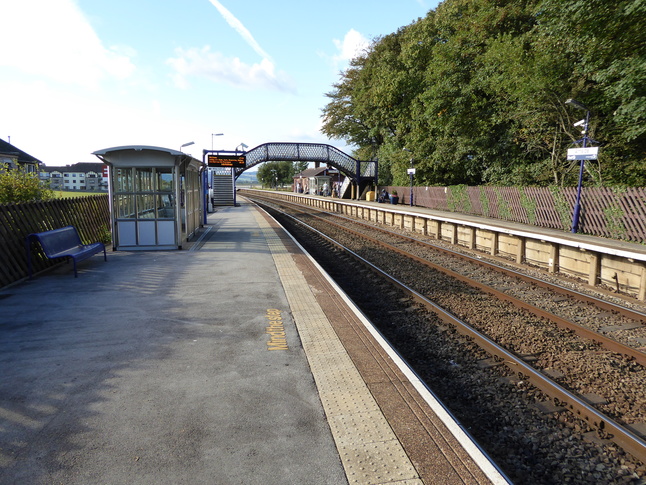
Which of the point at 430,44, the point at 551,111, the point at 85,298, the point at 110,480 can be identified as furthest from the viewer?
the point at 430,44

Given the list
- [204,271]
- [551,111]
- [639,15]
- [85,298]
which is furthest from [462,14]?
[85,298]

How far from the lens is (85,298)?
23.3 ft

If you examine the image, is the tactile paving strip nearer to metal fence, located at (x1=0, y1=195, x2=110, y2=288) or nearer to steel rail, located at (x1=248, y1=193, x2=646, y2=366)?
steel rail, located at (x1=248, y1=193, x2=646, y2=366)

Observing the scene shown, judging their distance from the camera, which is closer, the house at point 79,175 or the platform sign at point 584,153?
the platform sign at point 584,153

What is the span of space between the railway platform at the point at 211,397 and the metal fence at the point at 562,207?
Answer: 10.9 metres

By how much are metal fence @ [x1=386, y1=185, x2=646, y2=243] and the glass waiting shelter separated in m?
13.6

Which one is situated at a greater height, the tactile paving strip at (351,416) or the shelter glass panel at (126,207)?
the shelter glass panel at (126,207)

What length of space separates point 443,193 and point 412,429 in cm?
2501

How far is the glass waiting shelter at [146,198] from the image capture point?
11586 mm

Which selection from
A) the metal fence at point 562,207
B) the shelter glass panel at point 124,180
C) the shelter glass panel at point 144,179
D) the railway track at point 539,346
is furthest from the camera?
the metal fence at point 562,207

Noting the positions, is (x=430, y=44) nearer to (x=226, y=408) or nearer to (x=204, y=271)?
(x=204, y=271)

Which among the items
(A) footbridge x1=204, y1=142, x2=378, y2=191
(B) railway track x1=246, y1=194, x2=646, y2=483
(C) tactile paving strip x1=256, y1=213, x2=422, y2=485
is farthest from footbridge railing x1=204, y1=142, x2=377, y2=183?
(C) tactile paving strip x1=256, y1=213, x2=422, y2=485

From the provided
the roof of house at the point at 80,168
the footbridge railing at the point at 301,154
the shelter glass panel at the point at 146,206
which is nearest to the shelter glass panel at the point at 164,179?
the shelter glass panel at the point at 146,206

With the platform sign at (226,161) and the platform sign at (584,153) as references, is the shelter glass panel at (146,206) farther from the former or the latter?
the platform sign at (226,161)
